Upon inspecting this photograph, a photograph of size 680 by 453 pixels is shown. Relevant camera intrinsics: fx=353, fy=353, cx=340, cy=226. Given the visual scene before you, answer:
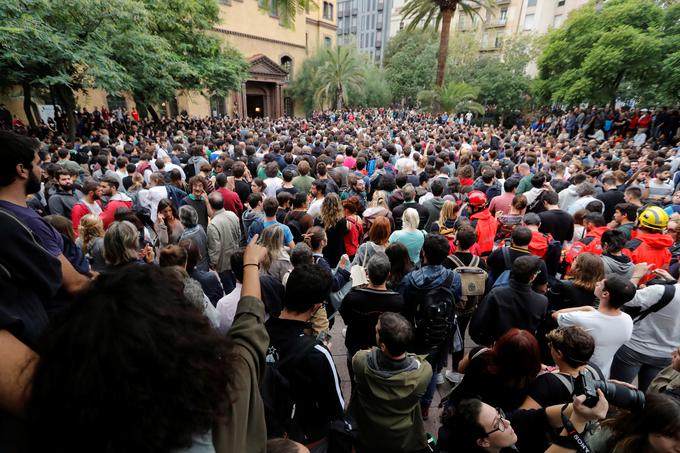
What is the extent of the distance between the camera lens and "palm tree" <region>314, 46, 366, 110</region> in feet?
107

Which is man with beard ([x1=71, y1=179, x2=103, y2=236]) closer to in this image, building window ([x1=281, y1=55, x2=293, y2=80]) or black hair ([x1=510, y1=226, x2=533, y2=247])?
black hair ([x1=510, y1=226, x2=533, y2=247])

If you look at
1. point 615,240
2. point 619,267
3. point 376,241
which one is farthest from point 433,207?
point 619,267

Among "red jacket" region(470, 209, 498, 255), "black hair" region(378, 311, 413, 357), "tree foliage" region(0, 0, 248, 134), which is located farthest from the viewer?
"tree foliage" region(0, 0, 248, 134)

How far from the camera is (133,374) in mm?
822

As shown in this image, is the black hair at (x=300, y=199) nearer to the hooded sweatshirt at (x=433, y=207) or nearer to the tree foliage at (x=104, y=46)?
the hooded sweatshirt at (x=433, y=207)

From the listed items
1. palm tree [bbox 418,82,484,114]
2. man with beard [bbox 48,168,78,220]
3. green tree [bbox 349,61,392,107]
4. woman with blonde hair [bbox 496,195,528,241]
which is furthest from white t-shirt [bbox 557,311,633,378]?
green tree [bbox 349,61,392,107]

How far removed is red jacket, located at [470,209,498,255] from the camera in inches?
183

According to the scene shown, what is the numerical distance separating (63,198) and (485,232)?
234 inches

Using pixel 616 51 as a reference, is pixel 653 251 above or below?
below

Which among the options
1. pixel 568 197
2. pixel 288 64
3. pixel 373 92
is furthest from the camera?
pixel 373 92

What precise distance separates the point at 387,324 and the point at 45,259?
1.80 meters

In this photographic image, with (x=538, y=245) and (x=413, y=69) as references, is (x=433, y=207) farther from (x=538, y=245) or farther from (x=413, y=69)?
(x=413, y=69)

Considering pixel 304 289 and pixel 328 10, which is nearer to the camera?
pixel 304 289

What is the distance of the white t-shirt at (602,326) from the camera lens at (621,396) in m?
1.09
